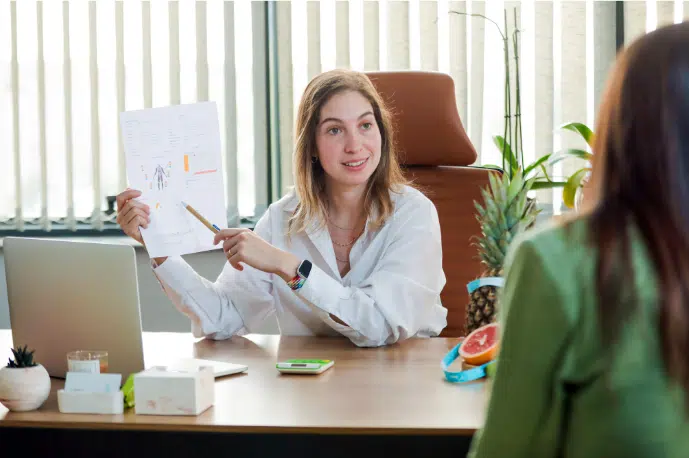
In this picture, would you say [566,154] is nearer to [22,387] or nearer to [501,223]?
[501,223]

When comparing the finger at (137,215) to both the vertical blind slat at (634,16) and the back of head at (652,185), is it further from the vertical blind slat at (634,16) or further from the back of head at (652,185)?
the vertical blind slat at (634,16)

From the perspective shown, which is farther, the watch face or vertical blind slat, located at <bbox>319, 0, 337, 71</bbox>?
vertical blind slat, located at <bbox>319, 0, 337, 71</bbox>

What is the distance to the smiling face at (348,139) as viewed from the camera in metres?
2.04

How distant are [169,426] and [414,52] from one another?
250cm

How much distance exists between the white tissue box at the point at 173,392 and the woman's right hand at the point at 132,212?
56 cm

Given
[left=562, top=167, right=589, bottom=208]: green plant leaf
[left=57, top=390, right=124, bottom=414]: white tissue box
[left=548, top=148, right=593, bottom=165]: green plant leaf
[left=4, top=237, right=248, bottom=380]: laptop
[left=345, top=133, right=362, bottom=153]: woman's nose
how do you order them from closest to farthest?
1. [left=57, top=390, right=124, bottom=414]: white tissue box
2. [left=4, top=237, right=248, bottom=380]: laptop
3. [left=345, top=133, right=362, bottom=153]: woman's nose
4. [left=562, top=167, right=589, bottom=208]: green plant leaf
5. [left=548, top=148, right=593, bottom=165]: green plant leaf

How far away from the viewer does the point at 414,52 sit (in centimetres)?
341

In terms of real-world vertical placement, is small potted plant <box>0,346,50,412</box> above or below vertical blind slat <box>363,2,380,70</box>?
A: below

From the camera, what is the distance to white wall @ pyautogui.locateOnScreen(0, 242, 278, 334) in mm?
3443

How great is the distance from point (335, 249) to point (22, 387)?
967mm

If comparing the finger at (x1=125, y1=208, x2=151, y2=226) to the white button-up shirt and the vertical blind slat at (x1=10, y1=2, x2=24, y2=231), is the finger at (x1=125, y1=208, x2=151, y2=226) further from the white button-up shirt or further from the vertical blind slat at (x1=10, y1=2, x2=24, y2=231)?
the vertical blind slat at (x1=10, y1=2, x2=24, y2=231)

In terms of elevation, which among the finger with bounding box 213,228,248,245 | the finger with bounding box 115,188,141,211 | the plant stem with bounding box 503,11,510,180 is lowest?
the finger with bounding box 213,228,248,245

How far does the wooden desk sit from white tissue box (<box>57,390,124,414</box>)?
16 mm

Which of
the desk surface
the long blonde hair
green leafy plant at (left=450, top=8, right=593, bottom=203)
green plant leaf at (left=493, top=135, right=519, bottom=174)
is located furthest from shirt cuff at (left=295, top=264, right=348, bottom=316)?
green plant leaf at (left=493, top=135, right=519, bottom=174)
